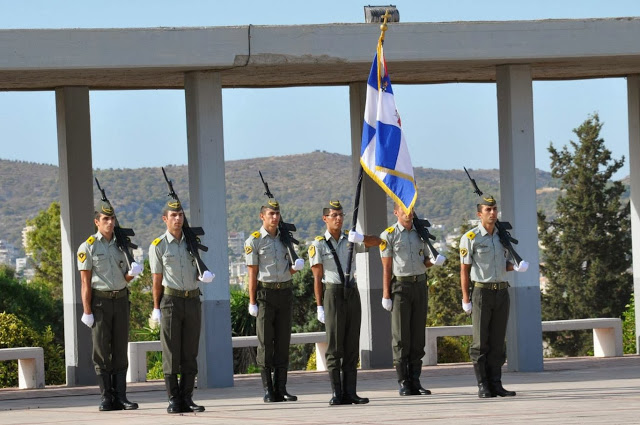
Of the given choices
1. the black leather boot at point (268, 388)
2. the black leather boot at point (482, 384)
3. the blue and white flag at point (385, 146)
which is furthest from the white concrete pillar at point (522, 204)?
the black leather boot at point (268, 388)

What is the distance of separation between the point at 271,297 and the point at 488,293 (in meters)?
2.10

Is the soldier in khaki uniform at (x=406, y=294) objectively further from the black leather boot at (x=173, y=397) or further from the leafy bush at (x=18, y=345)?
the leafy bush at (x=18, y=345)

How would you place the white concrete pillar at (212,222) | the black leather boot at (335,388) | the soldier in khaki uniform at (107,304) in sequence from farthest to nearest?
the white concrete pillar at (212,222) → the soldier in khaki uniform at (107,304) → the black leather boot at (335,388)

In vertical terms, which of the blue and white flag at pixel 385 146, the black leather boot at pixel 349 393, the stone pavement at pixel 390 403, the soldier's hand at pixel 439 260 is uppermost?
the blue and white flag at pixel 385 146

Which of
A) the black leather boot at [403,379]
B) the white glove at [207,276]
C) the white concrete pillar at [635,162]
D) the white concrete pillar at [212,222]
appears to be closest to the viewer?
the white glove at [207,276]

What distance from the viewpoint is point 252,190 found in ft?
302

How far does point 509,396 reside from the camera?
1320cm

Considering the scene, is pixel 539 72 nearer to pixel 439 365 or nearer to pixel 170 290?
pixel 439 365

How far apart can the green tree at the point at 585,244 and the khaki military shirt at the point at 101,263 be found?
3690cm

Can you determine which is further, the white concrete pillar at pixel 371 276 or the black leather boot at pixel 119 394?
the white concrete pillar at pixel 371 276

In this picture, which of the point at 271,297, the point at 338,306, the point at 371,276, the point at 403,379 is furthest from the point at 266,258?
the point at 371,276

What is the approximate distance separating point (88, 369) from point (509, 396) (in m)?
6.38

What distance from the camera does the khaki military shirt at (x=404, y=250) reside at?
13891 mm

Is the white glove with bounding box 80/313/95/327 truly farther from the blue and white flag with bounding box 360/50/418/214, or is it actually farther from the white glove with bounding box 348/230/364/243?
the blue and white flag with bounding box 360/50/418/214
